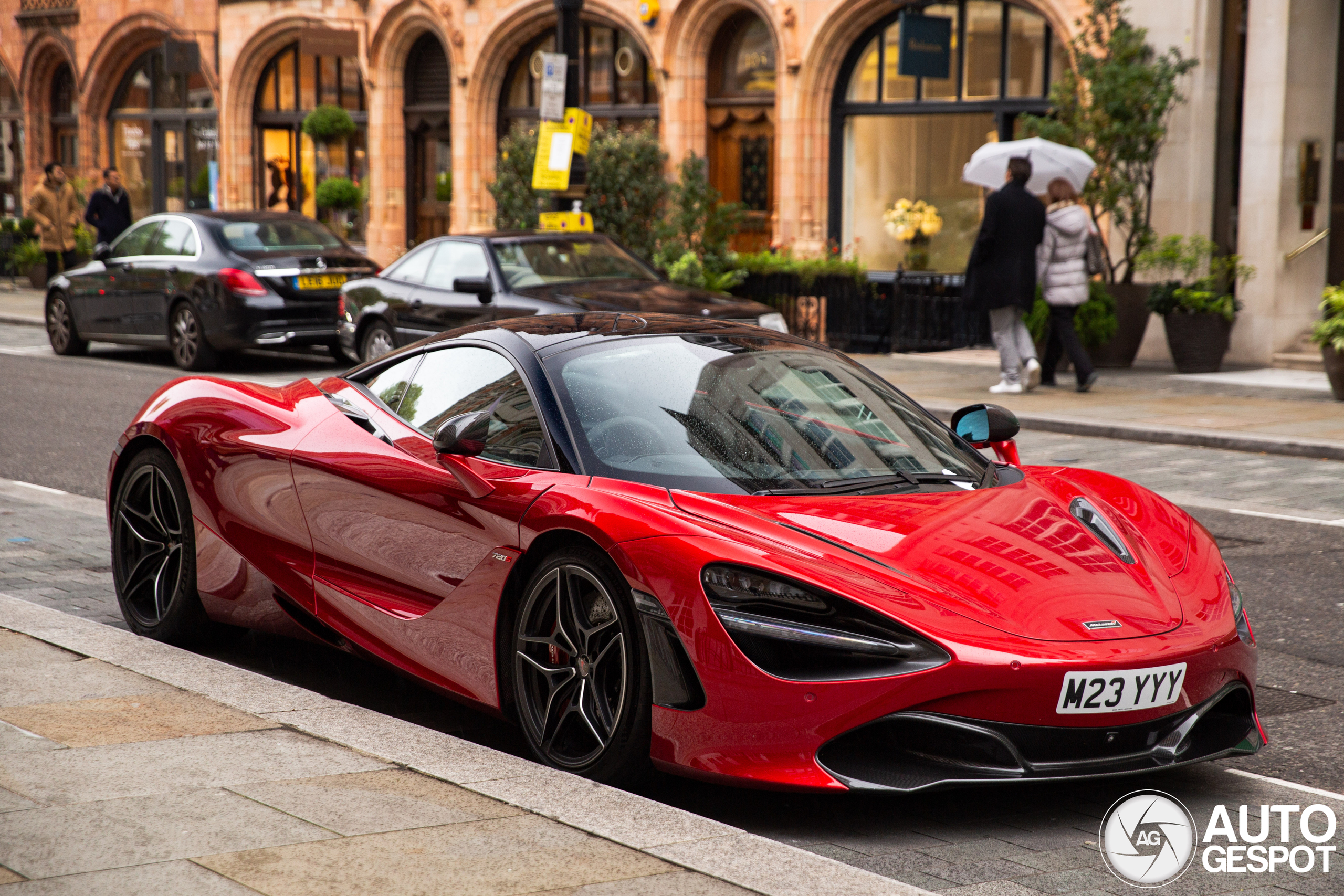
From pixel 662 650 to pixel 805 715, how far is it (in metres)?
0.40

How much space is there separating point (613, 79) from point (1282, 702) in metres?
21.5

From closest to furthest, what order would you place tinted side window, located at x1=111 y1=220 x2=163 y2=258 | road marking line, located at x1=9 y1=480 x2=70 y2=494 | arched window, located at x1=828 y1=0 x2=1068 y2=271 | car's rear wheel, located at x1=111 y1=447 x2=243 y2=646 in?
car's rear wheel, located at x1=111 y1=447 x2=243 y2=646 < road marking line, located at x1=9 y1=480 x2=70 y2=494 < tinted side window, located at x1=111 y1=220 x2=163 y2=258 < arched window, located at x1=828 y1=0 x2=1068 y2=271

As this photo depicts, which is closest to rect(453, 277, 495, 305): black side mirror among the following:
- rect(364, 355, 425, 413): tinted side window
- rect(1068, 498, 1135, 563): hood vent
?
rect(364, 355, 425, 413): tinted side window

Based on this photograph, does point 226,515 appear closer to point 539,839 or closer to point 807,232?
point 539,839

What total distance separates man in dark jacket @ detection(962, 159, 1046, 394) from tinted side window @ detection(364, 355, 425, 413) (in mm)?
10002

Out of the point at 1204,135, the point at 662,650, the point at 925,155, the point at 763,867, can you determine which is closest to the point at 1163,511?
the point at 662,650

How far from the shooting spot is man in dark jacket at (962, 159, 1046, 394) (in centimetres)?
1473

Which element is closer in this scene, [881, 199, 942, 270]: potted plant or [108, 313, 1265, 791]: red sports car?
[108, 313, 1265, 791]: red sports car

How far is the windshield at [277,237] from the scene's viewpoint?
16.7 meters

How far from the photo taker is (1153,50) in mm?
17500

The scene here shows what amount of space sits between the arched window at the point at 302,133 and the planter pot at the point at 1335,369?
20.2 meters

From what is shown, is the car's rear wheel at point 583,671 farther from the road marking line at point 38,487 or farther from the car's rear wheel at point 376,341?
the car's rear wheel at point 376,341

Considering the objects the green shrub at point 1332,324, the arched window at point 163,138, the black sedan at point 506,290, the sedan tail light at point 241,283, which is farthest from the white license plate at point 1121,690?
the arched window at point 163,138

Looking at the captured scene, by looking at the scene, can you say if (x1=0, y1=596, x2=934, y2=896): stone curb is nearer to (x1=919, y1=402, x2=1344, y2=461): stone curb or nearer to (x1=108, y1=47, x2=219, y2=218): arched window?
(x1=919, y1=402, x2=1344, y2=461): stone curb
